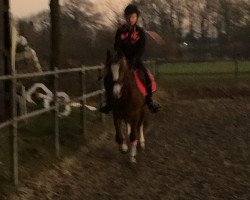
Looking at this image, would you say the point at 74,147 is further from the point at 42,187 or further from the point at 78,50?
the point at 78,50

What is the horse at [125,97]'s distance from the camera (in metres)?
7.89

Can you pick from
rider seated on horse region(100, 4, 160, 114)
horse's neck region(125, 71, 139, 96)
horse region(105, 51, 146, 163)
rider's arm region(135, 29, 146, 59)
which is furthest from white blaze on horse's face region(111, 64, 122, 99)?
rider's arm region(135, 29, 146, 59)

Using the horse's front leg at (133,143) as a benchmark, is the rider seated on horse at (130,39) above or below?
above

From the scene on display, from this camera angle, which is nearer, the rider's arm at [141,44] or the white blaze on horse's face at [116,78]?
the white blaze on horse's face at [116,78]

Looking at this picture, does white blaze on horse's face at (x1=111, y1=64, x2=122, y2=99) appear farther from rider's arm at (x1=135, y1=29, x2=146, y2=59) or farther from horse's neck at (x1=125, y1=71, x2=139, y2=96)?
rider's arm at (x1=135, y1=29, x2=146, y2=59)

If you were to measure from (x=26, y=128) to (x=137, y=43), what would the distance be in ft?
10.1

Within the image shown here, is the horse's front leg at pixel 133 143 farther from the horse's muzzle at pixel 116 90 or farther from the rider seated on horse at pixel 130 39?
the horse's muzzle at pixel 116 90

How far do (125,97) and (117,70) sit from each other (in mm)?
763

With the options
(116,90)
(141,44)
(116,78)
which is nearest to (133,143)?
(116,90)

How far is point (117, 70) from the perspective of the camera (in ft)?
25.8

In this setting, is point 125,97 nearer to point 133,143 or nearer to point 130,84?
point 130,84

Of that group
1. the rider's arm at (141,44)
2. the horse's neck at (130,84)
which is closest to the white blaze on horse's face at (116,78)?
the horse's neck at (130,84)

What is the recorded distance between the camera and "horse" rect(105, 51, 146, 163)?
7891 millimetres

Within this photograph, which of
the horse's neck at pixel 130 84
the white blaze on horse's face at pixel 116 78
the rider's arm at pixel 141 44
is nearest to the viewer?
the white blaze on horse's face at pixel 116 78
